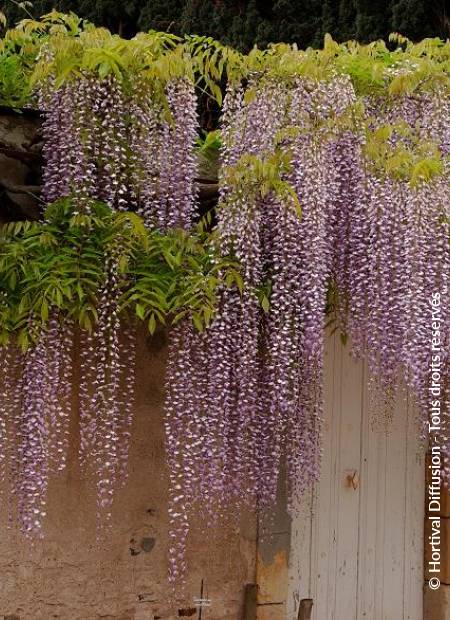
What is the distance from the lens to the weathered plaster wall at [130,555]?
14.8 feet

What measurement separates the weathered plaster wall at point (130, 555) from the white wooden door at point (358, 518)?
1.36 ft

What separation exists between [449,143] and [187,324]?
53.5 inches

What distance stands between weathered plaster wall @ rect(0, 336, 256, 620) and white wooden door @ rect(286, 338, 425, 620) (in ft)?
1.36

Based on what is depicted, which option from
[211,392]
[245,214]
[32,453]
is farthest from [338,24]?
[32,453]

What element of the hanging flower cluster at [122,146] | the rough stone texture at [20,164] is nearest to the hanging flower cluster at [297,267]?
the hanging flower cluster at [122,146]

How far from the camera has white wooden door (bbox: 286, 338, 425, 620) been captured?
5371 millimetres

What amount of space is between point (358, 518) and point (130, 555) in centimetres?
135

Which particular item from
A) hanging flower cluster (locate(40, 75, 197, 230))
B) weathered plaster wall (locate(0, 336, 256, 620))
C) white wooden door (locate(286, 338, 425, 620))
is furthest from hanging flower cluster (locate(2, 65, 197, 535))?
white wooden door (locate(286, 338, 425, 620))

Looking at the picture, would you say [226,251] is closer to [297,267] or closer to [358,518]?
[297,267]

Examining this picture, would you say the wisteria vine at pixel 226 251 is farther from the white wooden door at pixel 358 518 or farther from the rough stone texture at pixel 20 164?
the white wooden door at pixel 358 518

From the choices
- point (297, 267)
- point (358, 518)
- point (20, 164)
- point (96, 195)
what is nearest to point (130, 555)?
point (358, 518)

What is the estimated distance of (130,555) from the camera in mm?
4742

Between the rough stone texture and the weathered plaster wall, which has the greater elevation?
the rough stone texture

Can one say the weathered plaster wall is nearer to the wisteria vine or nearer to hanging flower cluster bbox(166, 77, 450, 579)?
the wisteria vine
